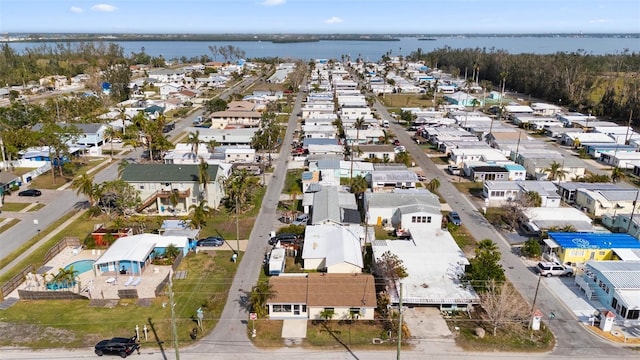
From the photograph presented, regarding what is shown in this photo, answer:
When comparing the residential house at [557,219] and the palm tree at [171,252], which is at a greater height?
the residential house at [557,219]

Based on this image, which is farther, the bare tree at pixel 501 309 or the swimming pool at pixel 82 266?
the swimming pool at pixel 82 266

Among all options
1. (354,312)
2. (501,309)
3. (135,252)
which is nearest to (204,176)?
(135,252)

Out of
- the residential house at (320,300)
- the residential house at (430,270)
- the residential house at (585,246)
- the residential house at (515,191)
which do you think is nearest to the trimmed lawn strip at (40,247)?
the residential house at (320,300)

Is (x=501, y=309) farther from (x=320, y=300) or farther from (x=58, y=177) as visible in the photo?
(x=58, y=177)

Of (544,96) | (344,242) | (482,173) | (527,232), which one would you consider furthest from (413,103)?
(344,242)

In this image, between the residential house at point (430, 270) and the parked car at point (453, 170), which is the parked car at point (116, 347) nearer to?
the residential house at point (430, 270)

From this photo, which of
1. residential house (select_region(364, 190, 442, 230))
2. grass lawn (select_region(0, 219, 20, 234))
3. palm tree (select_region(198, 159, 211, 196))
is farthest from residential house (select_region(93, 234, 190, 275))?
residential house (select_region(364, 190, 442, 230))

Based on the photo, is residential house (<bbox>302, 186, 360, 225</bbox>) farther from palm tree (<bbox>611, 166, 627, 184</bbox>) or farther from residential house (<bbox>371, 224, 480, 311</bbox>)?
palm tree (<bbox>611, 166, 627, 184</bbox>)
